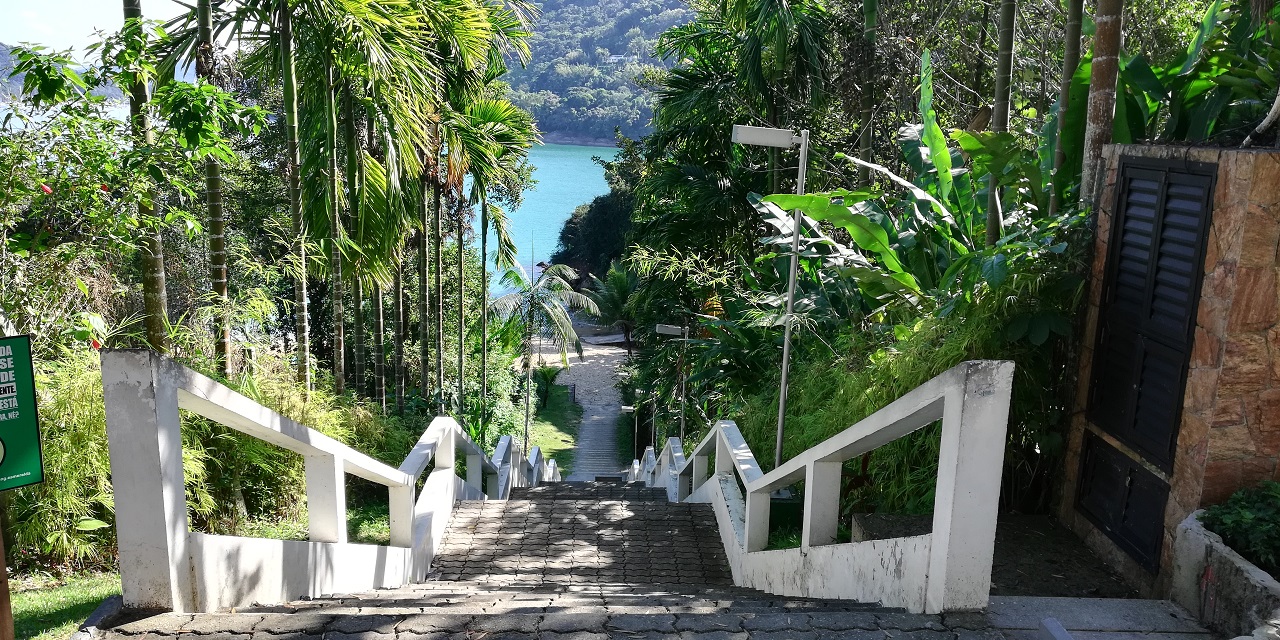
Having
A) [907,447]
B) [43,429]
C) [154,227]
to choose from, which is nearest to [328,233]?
[154,227]

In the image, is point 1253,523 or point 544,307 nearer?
point 1253,523

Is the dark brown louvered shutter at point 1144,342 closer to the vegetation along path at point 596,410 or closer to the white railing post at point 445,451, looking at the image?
the white railing post at point 445,451

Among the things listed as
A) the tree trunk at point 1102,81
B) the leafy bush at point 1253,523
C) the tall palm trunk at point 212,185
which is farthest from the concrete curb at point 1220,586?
the tall palm trunk at point 212,185

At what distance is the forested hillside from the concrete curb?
264 feet

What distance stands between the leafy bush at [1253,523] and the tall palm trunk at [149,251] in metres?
5.75

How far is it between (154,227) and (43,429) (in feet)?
4.38

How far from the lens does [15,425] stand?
291 centimetres

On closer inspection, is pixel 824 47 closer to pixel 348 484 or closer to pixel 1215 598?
pixel 348 484

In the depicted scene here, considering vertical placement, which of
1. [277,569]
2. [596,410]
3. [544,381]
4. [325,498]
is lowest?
[596,410]

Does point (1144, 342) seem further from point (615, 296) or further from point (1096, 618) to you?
point (615, 296)

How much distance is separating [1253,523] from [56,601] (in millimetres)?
5450

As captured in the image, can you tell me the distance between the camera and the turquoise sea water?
8050 centimetres

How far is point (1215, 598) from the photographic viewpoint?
366cm

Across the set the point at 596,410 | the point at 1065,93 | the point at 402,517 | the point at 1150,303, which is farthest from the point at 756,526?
the point at 596,410
